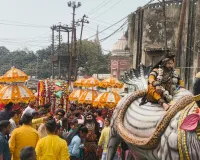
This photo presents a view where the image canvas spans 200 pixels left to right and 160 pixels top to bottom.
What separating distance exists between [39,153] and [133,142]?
53.4 inches

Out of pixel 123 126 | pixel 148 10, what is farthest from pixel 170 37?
pixel 123 126

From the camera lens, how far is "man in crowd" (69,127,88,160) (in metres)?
8.05

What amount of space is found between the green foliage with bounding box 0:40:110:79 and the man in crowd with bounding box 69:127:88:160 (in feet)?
131

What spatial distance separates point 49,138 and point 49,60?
234 feet

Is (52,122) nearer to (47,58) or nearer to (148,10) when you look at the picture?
(148,10)

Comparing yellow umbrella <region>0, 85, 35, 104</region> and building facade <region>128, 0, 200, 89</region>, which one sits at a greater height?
building facade <region>128, 0, 200, 89</region>

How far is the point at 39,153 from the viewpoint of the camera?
594 cm

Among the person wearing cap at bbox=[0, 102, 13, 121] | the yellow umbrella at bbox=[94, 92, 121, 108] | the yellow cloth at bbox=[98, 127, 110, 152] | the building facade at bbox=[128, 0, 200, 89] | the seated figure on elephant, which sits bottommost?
the yellow cloth at bbox=[98, 127, 110, 152]

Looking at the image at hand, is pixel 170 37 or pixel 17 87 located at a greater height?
pixel 170 37

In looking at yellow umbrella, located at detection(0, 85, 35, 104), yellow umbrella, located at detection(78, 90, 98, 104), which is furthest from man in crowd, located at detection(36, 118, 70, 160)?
yellow umbrella, located at detection(78, 90, 98, 104)

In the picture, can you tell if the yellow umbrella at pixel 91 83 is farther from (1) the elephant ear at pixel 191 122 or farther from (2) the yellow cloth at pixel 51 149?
(1) the elephant ear at pixel 191 122

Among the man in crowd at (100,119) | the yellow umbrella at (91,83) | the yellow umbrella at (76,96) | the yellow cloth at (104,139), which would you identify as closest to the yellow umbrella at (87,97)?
the yellow umbrella at (91,83)

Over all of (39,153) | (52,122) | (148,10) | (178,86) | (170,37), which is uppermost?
(148,10)

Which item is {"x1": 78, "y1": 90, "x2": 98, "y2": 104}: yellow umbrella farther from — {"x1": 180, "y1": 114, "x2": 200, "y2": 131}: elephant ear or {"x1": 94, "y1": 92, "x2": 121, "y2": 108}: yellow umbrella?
{"x1": 180, "y1": 114, "x2": 200, "y2": 131}: elephant ear
